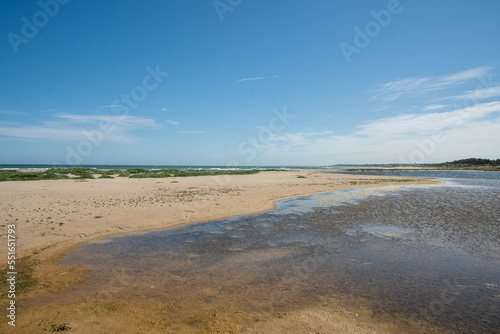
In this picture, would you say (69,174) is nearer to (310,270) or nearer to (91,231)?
(91,231)

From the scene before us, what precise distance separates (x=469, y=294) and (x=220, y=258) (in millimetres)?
6420

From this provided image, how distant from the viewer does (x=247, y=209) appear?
16.2 meters

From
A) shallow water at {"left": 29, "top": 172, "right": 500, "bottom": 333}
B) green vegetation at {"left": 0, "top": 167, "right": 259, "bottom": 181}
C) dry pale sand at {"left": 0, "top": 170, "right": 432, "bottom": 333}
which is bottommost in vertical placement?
shallow water at {"left": 29, "top": 172, "right": 500, "bottom": 333}

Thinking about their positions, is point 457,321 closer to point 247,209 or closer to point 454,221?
point 454,221

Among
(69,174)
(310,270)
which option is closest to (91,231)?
(310,270)

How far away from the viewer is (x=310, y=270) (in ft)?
23.1

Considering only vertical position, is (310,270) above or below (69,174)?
below

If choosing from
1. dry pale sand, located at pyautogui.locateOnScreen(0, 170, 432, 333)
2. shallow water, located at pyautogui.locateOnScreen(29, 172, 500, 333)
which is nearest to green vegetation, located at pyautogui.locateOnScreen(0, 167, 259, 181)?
dry pale sand, located at pyautogui.locateOnScreen(0, 170, 432, 333)

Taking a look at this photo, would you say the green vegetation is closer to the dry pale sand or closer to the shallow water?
the dry pale sand

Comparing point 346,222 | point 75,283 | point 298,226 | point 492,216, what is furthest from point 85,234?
point 492,216

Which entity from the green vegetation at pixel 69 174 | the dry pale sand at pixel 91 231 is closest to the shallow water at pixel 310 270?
the dry pale sand at pixel 91 231

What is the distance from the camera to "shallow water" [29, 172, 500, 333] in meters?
5.13

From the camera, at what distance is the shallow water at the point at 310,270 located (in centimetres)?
513

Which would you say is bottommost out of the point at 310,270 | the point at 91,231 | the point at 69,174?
the point at 310,270
